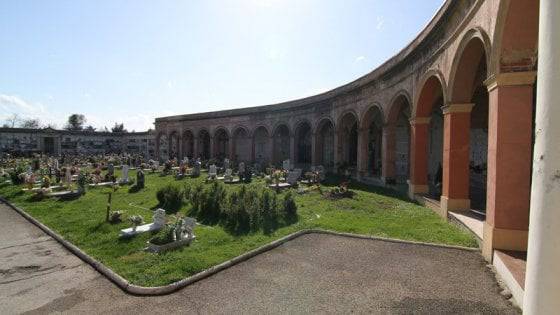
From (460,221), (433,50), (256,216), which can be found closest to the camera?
(460,221)

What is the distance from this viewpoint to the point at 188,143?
1750 inches

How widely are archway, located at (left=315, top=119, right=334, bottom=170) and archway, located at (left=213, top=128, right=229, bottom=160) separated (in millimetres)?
14008

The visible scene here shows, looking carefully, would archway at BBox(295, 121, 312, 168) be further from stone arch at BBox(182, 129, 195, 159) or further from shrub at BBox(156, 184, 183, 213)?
shrub at BBox(156, 184, 183, 213)

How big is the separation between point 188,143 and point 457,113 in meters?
38.5

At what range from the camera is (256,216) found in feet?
33.3

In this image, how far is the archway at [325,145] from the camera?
86.8 feet

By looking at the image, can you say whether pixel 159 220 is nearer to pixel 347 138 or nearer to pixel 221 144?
pixel 347 138

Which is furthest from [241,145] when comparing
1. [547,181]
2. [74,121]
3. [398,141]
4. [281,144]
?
[74,121]

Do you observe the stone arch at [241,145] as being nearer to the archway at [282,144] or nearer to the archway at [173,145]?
the archway at [282,144]

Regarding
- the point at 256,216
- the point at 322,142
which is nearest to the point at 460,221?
the point at 256,216

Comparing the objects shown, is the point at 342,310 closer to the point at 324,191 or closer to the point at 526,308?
the point at 526,308

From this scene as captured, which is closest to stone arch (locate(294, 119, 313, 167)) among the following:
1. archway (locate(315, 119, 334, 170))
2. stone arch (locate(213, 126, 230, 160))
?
archway (locate(315, 119, 334, 170))

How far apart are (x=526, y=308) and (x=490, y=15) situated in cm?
632

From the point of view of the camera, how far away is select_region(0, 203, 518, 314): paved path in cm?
529
